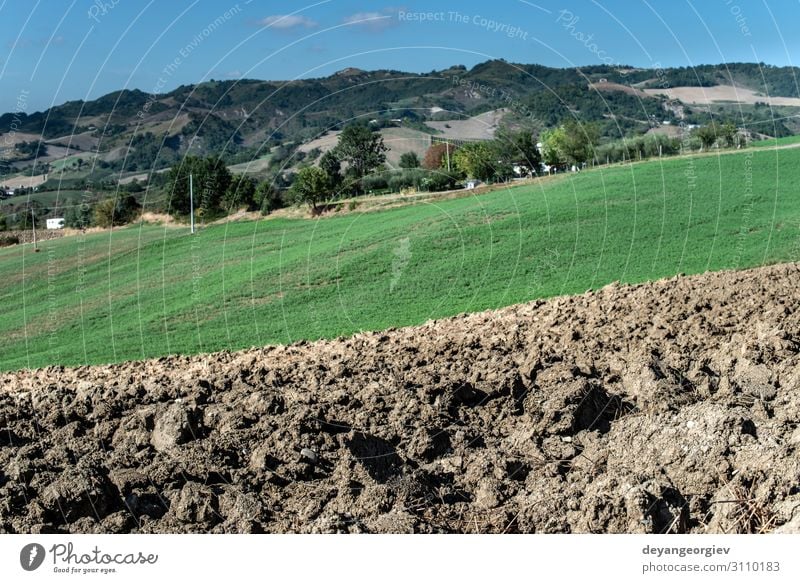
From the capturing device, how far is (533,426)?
7.75 metres

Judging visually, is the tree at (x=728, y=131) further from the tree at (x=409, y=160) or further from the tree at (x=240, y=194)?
the tree at (x=409, y=160)

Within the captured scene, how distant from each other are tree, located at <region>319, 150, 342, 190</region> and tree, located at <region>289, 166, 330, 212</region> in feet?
1.12

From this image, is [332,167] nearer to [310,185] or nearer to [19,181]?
[310,185]

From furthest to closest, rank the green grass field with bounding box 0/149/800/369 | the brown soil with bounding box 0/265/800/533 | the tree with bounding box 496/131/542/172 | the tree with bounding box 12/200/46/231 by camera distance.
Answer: the tree with bounding box 12/200/46/231
the tree with bounding box 496/131/542/172
the green grass field with bounding box 0/149/800/369
the brown soil with bounding box 0/265/800/533

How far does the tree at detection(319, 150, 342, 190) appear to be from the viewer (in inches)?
774

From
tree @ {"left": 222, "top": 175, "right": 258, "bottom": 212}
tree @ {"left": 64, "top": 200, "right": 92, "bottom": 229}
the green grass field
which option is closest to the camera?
the green grass field

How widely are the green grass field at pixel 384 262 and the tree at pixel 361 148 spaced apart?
3.37 m

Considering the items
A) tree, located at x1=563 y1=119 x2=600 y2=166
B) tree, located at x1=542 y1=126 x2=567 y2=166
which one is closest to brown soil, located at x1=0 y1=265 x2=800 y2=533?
tree, located at x1=542 y1=126 x2=567 y2=166

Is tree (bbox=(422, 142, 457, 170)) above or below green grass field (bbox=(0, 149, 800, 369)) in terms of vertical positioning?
above

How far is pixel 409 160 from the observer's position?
22516 millimetres

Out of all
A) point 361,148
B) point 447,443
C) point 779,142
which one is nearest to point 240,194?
point 361,148

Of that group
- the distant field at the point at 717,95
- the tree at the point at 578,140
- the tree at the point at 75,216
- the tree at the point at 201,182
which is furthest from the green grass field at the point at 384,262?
the distant field at the point at 717,95

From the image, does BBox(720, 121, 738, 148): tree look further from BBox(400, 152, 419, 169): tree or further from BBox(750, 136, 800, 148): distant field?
BBox(400, 152, 419, 169): tree
